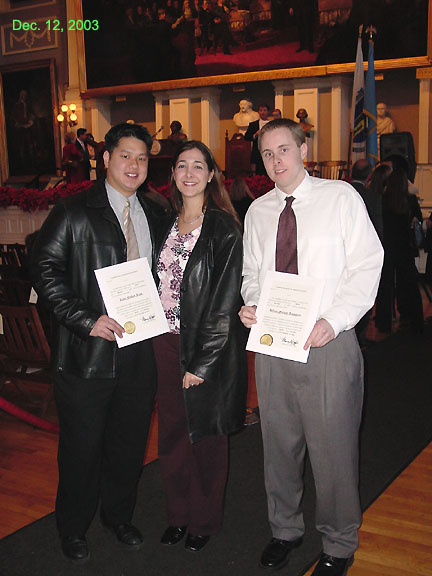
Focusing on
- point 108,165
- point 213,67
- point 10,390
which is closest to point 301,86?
point 213,67

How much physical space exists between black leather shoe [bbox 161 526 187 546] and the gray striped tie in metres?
1.31

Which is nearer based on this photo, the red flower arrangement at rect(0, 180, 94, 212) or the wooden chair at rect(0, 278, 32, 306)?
the wooden chair at rect(0, 278, 32, 306)

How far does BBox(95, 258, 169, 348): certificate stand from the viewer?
8.44 feet

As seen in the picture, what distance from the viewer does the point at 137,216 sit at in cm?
279

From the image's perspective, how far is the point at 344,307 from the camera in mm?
2422

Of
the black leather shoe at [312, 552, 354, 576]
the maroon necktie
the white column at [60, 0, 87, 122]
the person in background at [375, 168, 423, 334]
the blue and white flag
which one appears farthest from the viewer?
the white column at [60, 0, 87, 122]

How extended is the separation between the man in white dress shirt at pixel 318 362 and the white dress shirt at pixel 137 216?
44cm

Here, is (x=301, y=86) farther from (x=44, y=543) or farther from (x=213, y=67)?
(x=44, y=543)

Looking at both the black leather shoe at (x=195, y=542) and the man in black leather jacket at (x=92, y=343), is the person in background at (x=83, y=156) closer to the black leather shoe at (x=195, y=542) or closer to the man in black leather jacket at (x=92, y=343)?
the man in black leather jacket at (x=92, y=343)

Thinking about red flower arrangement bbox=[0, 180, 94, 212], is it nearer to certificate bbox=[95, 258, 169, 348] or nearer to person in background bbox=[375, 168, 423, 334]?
person in background bbox=[375, 168, 423, 334]

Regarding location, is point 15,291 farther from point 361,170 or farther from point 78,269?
point 361,170

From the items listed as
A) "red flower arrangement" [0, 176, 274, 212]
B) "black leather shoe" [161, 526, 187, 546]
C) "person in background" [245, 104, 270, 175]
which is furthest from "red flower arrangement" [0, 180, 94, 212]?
"black leather shoe" [161, 526, 187, 546]

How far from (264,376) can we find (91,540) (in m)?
1.20

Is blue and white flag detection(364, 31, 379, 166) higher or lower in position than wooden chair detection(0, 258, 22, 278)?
higher
